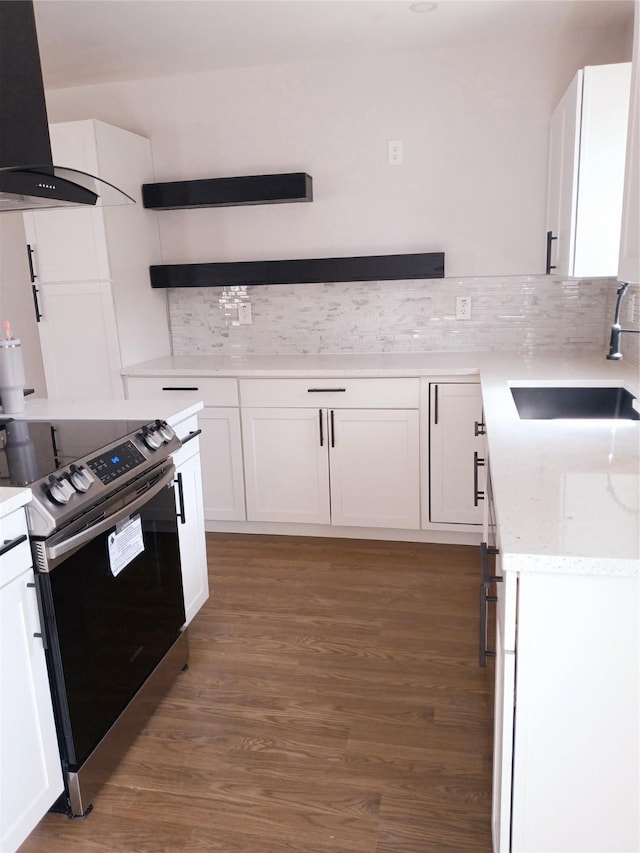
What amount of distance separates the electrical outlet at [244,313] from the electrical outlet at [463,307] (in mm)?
1187

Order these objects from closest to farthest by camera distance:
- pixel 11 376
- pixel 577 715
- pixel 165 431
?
pixel 577 715, pixel 165 431, pixel 11 376

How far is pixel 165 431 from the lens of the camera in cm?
223

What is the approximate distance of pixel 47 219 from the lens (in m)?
3.47

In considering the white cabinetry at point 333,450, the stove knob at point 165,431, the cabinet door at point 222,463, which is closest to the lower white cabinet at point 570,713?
the stove knob at point 165,431

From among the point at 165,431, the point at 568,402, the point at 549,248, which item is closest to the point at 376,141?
the point at 549,248

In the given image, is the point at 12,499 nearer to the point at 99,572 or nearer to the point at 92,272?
the point at 99,572

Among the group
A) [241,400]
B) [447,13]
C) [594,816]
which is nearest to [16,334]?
[241,400]

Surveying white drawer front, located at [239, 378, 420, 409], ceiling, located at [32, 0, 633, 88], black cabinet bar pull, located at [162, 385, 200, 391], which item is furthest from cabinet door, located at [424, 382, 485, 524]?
ceiling, located at [32, 0, 633, 88]

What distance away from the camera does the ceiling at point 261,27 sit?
2789 millimetres

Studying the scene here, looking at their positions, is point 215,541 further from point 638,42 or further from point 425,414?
point 638,42

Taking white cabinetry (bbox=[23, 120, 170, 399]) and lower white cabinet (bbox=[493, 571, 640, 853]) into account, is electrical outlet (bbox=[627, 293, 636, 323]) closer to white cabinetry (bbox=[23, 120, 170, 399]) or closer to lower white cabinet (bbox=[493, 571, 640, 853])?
lower white cabinet (bbox=[493, 571, 640, 853])

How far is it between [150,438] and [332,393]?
1405mm

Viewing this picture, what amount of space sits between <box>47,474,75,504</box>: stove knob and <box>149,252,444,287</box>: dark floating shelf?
2257 mm

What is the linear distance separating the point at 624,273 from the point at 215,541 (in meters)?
2.51
